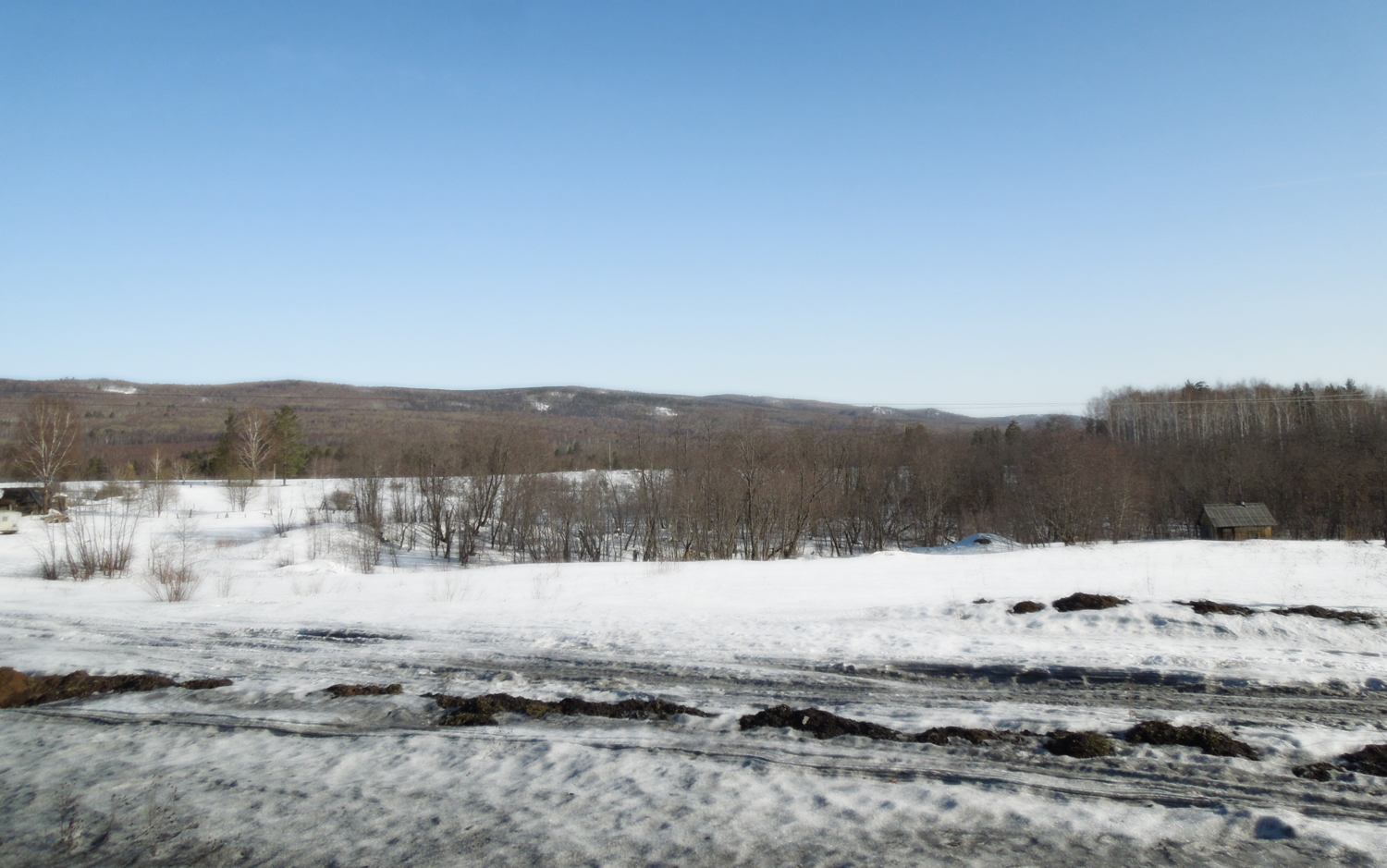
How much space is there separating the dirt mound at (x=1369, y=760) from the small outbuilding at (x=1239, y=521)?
41246 millimetres

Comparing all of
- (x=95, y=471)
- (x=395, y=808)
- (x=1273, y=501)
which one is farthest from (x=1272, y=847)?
(x=95, y=471)

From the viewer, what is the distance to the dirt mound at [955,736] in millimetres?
5898

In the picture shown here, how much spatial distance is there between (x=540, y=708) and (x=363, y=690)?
7.19ft

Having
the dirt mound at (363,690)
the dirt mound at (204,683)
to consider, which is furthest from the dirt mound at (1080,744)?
the dirt mound at (204,683)

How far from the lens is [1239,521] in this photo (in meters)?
39.3

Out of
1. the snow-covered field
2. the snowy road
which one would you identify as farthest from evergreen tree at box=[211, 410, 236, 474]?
the snowy road

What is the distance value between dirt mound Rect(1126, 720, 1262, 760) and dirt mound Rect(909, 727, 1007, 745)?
108 cm

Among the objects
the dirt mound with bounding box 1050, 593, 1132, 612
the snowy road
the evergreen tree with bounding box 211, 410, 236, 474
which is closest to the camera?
the snowy road

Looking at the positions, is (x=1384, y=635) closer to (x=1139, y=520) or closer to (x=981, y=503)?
(x=1139, y=520)

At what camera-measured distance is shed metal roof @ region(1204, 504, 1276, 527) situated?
39.2 metres

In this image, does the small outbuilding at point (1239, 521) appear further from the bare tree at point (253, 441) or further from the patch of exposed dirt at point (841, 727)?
the bare tree at point (253, 441)

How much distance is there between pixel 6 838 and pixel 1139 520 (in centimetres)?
6093

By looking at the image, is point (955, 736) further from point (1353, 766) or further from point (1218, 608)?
point (1218, 608)

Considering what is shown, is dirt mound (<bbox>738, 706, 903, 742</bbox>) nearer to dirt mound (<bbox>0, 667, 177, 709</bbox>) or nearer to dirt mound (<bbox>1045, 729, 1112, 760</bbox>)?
dirt mound (<bbox>1045, 729, 1112, 760</bbox>)
